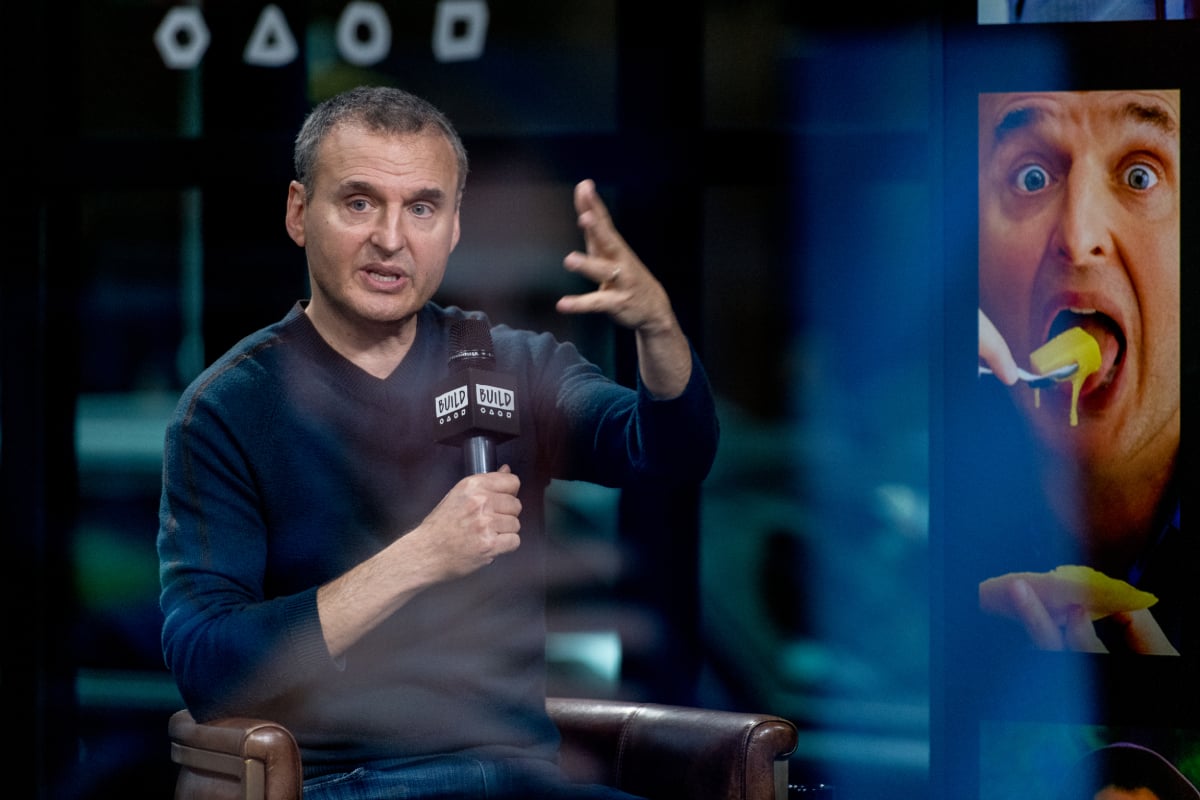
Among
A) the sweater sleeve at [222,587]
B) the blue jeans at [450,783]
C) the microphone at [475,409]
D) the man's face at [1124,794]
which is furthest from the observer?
the man's face at [1124,794]

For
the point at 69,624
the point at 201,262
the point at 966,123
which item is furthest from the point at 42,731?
the point at 966,123

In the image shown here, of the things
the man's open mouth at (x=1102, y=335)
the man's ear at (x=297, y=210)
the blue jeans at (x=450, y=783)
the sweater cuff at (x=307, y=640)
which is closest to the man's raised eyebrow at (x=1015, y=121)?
the man's open mouth at (x=1102, y=335)

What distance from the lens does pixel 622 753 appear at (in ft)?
7.39

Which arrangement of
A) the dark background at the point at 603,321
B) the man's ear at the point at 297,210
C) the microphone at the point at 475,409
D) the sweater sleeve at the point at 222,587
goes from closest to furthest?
the microphone at the point at 475,409 < the sweater sleeve at the point at 222,587 < the man's ear at the point at 297,210 < the dark background at the point at 603,321

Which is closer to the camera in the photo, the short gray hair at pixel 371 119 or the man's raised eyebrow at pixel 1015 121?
the short gray hair at pixel 371 119

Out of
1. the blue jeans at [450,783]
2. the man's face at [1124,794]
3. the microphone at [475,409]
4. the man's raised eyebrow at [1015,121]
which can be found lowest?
the man's face at [1124,794]

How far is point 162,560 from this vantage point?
2049 millimetres

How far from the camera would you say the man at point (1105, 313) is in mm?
2881

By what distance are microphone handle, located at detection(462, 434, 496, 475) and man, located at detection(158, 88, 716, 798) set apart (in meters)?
0.06

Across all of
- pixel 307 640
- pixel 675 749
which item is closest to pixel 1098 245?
pixel 675 749

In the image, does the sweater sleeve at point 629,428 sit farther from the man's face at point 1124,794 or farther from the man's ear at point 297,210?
the man's face at point 1124,794

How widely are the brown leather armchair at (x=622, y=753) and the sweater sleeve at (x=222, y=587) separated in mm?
70

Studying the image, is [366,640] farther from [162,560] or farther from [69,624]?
[69,624]

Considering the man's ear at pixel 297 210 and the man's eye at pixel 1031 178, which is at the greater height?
the man's eye at pixel 1031 178
